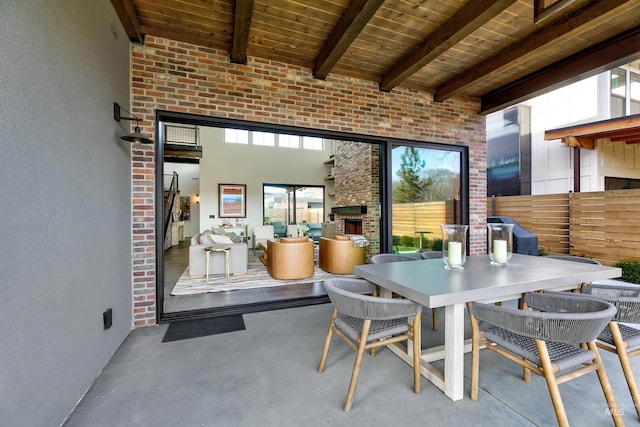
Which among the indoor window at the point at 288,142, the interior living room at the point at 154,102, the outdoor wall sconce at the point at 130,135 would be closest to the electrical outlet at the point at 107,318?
the interior living room at the point at 154,102

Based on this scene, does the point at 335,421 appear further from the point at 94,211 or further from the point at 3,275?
the point at 94,211

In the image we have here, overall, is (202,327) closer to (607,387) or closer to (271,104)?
(271,104)

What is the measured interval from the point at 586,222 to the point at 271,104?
20.7ft

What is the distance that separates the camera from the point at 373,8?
7.45 feet

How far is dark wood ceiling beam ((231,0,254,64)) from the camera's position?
7.47ft

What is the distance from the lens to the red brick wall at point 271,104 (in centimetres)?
283

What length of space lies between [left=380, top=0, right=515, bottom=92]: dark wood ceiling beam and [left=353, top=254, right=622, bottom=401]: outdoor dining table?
2.15 meters

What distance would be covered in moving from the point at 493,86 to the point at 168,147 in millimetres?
7555

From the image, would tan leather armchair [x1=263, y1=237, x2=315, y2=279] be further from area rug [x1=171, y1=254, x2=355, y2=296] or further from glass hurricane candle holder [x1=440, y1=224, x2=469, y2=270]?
glass hurricane candle holder [x1=440, y1=224, x2=469, y2=270]

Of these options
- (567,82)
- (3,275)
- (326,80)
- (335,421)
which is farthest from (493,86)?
(3,275)

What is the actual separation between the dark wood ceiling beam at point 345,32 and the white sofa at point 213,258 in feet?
10.8

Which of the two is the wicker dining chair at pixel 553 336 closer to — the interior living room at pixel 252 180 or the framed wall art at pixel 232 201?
the interior living room at pixel 252 180

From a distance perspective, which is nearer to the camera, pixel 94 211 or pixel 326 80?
pixel 94 211

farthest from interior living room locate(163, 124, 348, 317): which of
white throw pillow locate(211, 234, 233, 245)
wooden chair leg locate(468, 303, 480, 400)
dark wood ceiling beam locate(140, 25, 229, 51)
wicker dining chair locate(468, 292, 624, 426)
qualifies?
wicker dining chair locate(468, 292, 624, 426)
